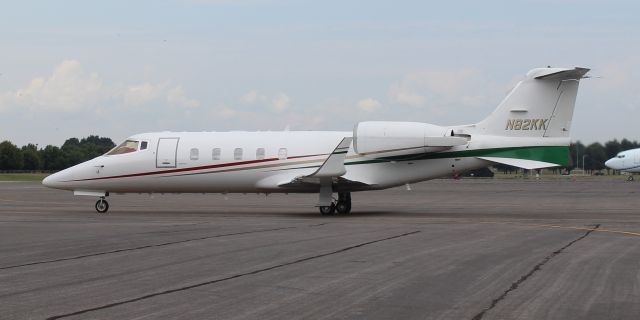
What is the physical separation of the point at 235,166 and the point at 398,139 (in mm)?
5967

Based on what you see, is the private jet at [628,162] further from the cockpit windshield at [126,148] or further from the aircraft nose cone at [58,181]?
the aircraft nose cone at [58,181]

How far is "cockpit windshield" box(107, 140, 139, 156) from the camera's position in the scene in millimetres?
30453

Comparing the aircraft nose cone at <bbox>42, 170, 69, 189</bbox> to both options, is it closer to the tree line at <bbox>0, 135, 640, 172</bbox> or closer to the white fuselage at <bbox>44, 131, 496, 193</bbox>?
the white fuselage at <bbox>44, 131, 496, 193</bbox>

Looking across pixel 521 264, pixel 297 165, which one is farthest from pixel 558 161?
pixel 521 264

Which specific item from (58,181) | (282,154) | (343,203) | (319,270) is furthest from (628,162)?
(319,270)

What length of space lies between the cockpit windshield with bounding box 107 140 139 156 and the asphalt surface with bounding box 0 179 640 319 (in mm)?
6947

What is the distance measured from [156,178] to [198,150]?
1932mm

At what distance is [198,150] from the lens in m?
29.6

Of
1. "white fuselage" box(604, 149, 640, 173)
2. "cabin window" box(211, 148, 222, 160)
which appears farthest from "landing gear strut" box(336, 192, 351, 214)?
"white fuselage" box(604, 149, 640, 173)

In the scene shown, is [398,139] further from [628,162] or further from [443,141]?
[628,162]

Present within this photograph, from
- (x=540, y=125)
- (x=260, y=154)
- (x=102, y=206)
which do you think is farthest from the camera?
(x=102, y=206)

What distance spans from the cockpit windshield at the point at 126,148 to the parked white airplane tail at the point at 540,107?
13.0m

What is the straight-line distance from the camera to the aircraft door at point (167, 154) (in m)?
29.8

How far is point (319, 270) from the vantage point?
12.6 metres
